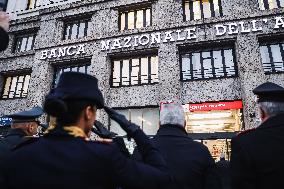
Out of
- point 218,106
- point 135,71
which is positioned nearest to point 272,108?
point 218,106

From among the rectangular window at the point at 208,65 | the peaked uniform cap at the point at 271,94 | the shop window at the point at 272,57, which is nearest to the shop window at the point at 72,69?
the rectangular window at the point at 208,65

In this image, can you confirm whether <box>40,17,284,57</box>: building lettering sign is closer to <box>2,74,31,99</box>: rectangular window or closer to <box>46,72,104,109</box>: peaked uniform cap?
<box>2,74,31,99</box>: rectangular window

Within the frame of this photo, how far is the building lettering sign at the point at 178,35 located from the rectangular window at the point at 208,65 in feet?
3.31

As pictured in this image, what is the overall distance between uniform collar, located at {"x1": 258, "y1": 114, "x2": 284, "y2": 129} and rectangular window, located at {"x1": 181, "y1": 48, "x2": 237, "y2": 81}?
1202 centimetres

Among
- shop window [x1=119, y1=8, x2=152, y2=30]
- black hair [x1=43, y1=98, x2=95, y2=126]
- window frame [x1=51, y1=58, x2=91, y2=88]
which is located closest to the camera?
black hair [x1=43, y1=98, x2=95, y2=126]

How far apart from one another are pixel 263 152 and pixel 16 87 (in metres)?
18.9

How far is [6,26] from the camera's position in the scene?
1981 millimetres

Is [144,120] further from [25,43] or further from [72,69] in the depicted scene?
[25,43]

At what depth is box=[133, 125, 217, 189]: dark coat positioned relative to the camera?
269 cm

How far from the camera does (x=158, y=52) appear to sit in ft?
49.9

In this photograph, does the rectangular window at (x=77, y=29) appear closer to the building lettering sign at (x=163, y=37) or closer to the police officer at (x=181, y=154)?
the building lettering sign at (x=163, y=37)

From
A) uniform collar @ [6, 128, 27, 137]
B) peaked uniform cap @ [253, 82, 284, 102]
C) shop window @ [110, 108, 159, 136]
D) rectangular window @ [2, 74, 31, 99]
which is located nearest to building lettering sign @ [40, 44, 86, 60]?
rectangular window @ [2, 74, 31, 99]

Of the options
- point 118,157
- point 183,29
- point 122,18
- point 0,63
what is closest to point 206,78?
point 183,29

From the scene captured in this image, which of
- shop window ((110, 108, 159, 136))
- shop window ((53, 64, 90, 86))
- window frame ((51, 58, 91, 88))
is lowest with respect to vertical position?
shop window ((110, 108, 159, 136))
